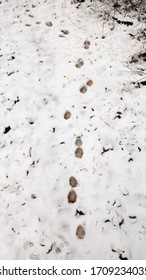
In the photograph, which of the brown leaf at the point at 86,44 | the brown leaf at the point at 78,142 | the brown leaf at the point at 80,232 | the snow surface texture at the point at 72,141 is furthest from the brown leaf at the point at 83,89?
the brown leaf at the point at 80,232

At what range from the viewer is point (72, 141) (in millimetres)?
3436

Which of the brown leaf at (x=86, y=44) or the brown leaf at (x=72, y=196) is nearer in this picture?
the brown leaf at (x=72, y=196)

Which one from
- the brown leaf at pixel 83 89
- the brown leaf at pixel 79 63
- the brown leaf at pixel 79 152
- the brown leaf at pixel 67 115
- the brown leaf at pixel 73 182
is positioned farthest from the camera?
the brown leaf at pixel 79 63

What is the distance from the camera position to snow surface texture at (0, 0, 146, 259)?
8.94 ft

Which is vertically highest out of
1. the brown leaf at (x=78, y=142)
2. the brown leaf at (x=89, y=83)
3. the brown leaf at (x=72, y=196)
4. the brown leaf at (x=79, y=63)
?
the brown leaf at (x=79, y=63)

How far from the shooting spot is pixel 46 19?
209 inches

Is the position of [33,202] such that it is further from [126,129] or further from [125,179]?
[126,129]

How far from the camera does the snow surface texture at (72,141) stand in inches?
107

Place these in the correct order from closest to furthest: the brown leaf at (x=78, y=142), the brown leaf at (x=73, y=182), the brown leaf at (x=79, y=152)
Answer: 1. the brown leaf at (x=73, y=182)
2. the brown leaf at (x=79, y=152)
3. the brown leaf at (x=78, y=142)

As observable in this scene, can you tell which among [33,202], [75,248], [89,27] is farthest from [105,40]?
[75,248]

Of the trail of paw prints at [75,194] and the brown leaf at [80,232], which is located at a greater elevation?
the trail of paw prints at [75,194]

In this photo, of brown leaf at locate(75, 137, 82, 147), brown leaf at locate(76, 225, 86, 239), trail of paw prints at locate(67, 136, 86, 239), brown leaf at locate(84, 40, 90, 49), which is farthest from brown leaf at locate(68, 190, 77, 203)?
brown leaf at locate(84, 40, 90, 49)

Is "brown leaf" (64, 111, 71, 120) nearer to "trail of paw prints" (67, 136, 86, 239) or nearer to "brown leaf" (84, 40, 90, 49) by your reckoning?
"trail of paw prints" (67, 136, 86, 239)

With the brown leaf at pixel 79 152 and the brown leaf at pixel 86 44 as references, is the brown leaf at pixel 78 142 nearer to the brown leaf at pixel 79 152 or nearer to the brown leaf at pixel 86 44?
the brown leaf at pixel 79 152
